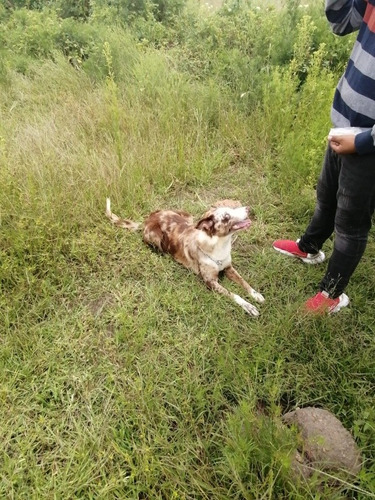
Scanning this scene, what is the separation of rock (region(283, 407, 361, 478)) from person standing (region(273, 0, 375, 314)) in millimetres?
749

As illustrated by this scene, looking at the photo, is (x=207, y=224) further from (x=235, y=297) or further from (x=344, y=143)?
(x=344, y=143)

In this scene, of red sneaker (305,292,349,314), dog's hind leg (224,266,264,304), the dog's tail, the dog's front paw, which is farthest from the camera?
the dog's tail

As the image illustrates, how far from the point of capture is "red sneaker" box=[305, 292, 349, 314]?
95.9 inches

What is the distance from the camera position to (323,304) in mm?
2449

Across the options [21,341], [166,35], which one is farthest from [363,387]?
[166,35]

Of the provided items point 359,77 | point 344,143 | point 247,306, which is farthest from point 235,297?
point 359,77

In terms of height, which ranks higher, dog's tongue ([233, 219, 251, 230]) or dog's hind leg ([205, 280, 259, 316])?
dog's tongue ([233, 219, 251, 230])

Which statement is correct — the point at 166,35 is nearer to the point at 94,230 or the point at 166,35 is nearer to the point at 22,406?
the point at 94,230

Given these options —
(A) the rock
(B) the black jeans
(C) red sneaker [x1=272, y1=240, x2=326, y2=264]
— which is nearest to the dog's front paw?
(B) the black jeans

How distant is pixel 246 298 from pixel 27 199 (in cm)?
189

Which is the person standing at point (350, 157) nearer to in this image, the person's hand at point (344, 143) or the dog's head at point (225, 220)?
the person's hand at point (344, 143)

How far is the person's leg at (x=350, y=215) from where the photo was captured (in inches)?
75.6

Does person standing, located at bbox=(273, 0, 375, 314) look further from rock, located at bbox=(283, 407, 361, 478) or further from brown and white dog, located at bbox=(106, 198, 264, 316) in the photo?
rock, located at bbox=(283, 407, 361, 478)

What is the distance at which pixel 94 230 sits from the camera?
3.17 metres
